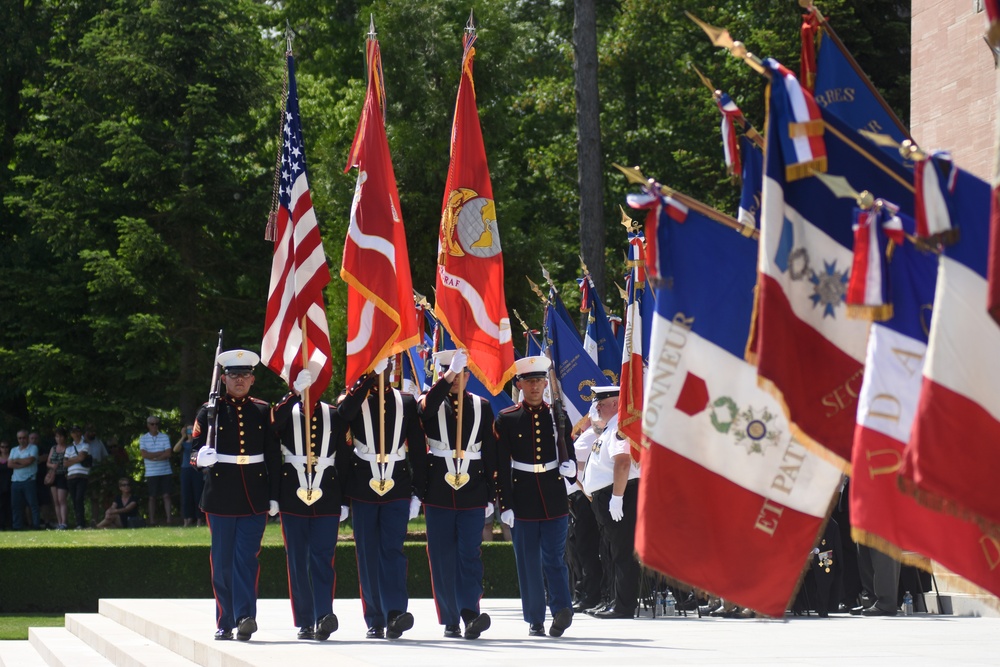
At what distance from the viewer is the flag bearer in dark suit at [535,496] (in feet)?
35.5

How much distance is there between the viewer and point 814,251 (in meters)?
5.75

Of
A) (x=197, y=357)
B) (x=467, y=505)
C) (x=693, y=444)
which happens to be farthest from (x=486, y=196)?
(x=197, y=357)

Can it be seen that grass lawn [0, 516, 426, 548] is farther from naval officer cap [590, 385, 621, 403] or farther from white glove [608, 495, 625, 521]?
white glove [608, 495, 625, 521]

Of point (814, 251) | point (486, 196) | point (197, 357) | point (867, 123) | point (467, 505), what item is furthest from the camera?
point (197, 357)

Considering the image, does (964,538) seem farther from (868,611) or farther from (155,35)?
(155,35)

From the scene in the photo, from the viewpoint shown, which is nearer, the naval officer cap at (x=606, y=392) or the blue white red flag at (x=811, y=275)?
the blue white red flag at (x=811, y=275)

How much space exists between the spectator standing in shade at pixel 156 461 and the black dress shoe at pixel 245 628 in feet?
46.9

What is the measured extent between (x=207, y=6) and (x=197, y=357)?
Result: 293 inches

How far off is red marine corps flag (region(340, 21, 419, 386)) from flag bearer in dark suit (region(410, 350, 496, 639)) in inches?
20.6

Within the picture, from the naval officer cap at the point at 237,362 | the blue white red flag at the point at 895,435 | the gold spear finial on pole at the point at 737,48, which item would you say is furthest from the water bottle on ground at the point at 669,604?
the gold spear finial on pole at the point at 737,48

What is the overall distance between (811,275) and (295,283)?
592 centimetres

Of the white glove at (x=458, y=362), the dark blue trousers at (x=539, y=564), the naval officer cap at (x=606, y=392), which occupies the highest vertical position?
the white glove at (x=458, y=362)

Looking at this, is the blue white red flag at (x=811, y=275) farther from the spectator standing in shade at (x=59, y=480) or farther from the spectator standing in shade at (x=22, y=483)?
the spectator standing in shade at (x=22, y=483)

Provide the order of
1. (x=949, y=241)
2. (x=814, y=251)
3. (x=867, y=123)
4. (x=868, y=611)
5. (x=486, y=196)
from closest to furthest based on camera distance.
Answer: (x=949, y=241) → (x=814, y=251) → (x=867, y=123) → (x=486, y=196) → (x=868, y=611)
